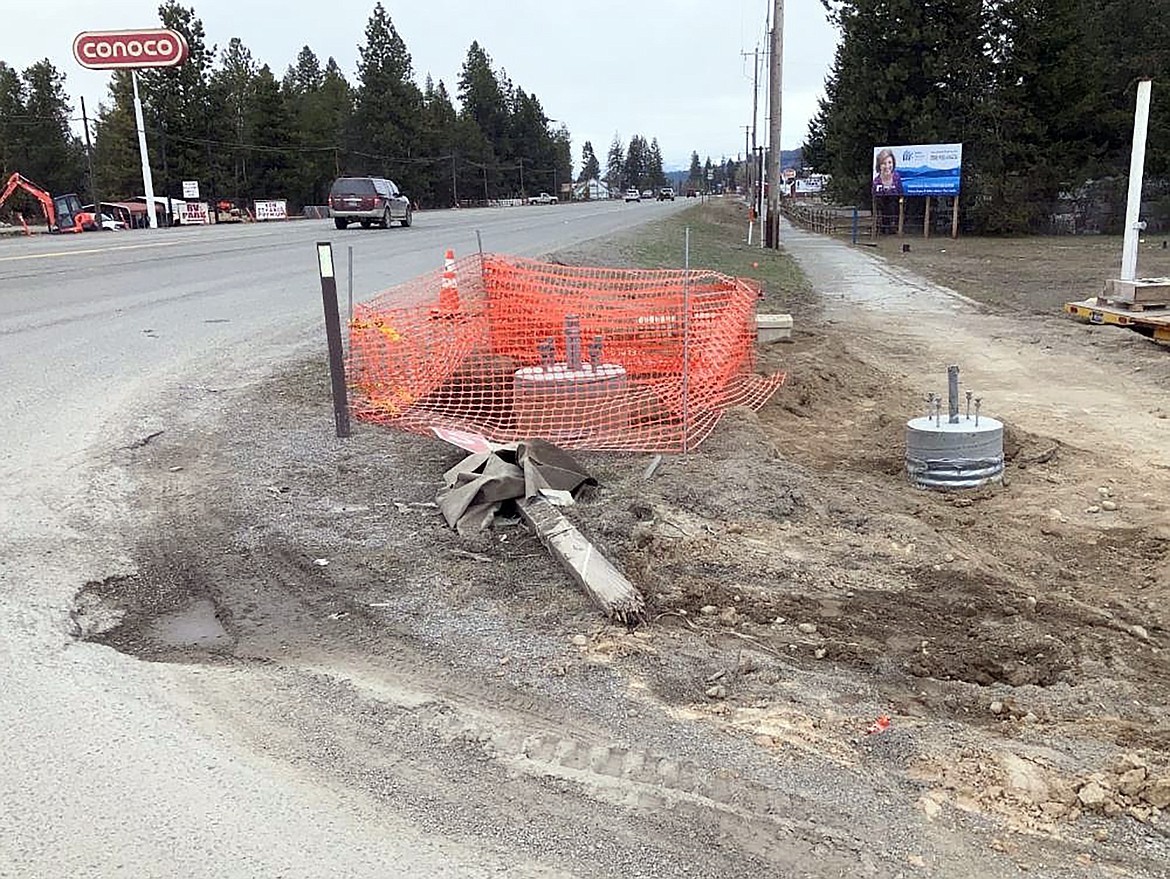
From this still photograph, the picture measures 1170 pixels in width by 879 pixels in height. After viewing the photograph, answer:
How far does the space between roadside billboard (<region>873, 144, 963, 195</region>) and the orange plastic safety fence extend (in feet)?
96.9

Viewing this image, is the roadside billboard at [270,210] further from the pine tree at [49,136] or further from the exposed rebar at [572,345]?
the exposed rebar at [572,345]

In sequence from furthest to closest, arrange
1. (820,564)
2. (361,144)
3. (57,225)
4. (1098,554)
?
(361,144) < (57,225) < (1098,554) < (820,564)

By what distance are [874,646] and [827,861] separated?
145cm

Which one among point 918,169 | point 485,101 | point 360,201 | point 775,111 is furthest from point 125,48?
point 485,101

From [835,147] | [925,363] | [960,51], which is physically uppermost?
[960,51]

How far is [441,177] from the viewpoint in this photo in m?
101

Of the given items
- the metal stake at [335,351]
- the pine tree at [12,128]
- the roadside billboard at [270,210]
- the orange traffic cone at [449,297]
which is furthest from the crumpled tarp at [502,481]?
the pine tree at [12,128]

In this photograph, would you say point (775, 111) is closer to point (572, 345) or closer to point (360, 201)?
point (360, 201)

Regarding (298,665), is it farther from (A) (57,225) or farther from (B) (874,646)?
(A) (57,225)

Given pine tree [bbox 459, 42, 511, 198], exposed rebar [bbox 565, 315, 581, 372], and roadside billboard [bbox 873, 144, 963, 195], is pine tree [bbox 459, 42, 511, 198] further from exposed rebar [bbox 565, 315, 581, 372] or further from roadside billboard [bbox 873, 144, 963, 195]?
exposed rebar [bbox 565, 315, 581, 372]

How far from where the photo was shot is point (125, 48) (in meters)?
52.6

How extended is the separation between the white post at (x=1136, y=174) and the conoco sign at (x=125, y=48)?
51.9 meters

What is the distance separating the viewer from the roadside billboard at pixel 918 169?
37031mm

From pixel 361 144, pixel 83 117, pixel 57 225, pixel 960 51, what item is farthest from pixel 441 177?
pixel 960 51
